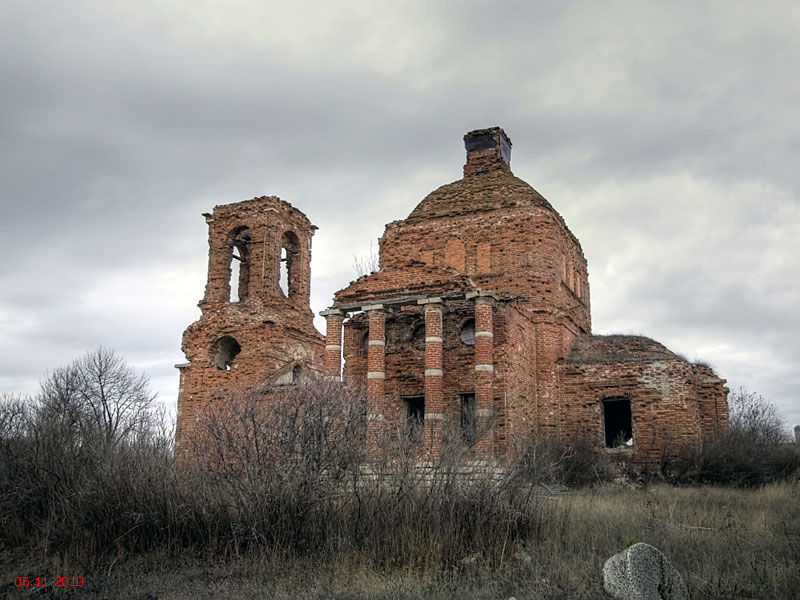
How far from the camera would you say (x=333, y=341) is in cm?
2033

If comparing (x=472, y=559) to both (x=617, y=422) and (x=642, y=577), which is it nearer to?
(x=642, y=577)

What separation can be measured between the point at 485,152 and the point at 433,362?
38.6ft

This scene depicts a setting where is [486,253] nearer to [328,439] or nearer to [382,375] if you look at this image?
[382,375]

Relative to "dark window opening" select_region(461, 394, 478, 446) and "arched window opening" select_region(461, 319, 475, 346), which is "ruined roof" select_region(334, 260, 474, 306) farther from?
"dark window opening" select_region(461, 394, 478, 446)

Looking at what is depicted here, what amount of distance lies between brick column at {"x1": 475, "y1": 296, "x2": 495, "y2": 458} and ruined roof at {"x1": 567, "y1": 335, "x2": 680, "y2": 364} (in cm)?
457

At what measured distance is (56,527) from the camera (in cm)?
1184

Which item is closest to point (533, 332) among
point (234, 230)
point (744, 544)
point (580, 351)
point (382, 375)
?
point (580, 351)

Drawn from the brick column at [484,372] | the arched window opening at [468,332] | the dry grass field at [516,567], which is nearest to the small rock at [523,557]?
the dry grass field at [516,567]

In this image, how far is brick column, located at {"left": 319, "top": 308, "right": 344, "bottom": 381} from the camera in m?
20.2

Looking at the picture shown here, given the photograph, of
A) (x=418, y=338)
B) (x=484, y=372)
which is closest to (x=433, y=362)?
(x=484, y=372)

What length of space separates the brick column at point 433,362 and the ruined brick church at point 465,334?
37 millimetres

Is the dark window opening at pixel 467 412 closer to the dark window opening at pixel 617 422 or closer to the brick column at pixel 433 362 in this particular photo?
the brick column at pixel 433 362
